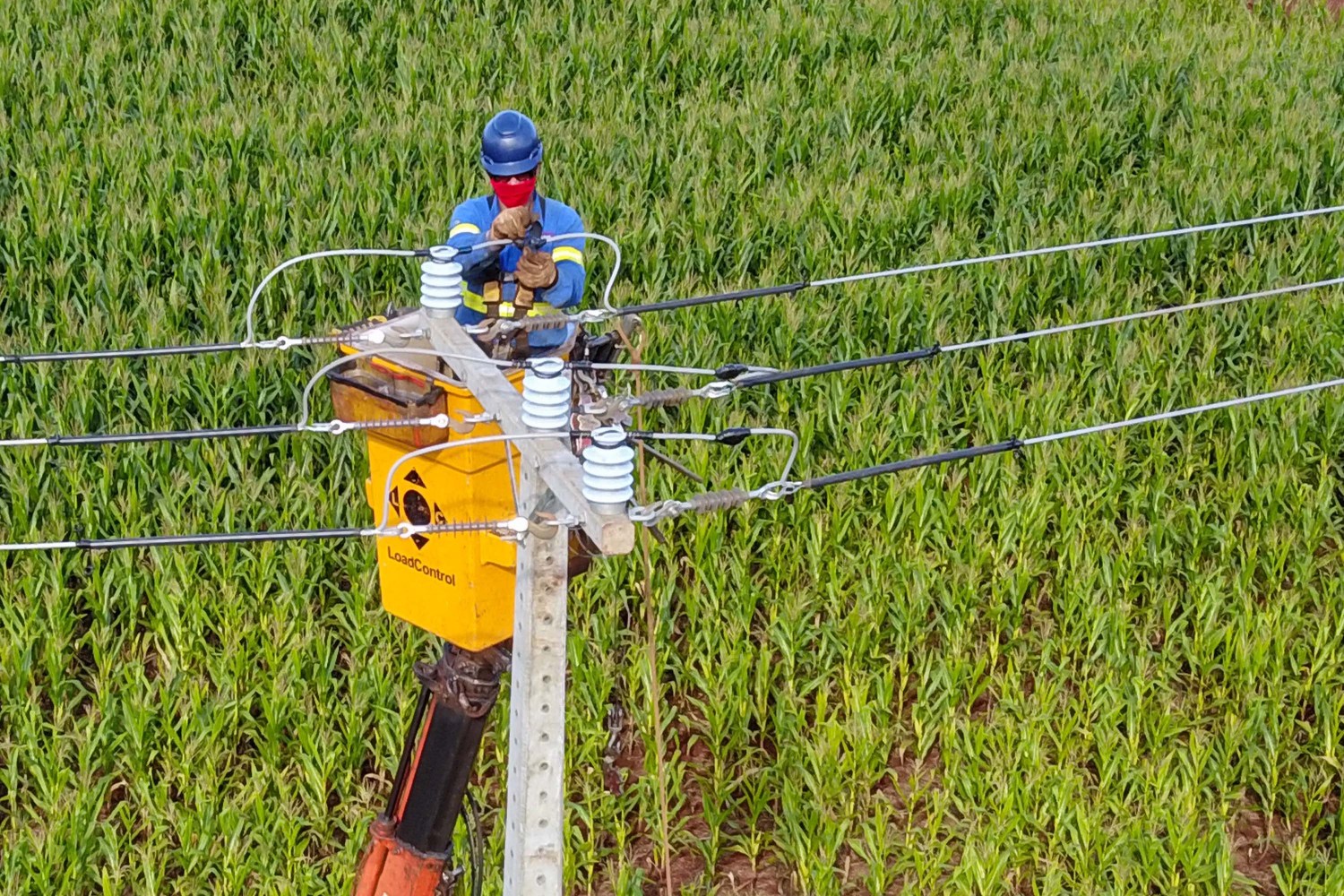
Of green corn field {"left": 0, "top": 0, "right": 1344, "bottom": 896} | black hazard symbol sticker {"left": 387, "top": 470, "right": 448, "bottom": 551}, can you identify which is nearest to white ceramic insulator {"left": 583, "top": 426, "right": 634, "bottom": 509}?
black hazard symbol sticker {"left": 387, "top": 470, "right": 448, "bottom": 551}

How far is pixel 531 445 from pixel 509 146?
1432 millimetres

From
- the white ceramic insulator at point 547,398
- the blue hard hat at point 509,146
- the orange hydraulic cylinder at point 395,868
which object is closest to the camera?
the white ceramic insulator at point 547,398

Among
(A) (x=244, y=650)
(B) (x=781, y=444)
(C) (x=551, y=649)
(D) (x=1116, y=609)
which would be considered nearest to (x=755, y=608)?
(B) (x=781, y=444)

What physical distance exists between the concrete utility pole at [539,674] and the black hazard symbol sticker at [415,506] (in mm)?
469

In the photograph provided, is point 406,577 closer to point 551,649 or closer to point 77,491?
point 551,649

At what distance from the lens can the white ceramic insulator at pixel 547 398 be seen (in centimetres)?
257

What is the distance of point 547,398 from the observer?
2.56 metres

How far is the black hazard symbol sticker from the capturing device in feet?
10.3

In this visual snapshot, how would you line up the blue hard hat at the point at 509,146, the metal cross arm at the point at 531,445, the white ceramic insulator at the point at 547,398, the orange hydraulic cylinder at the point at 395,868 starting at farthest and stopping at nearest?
the blue hard hat at the point at 509,146
the orange hydraulic cylinder at the point at 395,868
the white ceramic insulator at the point at 547,398
the metal cross arm at the point at 531,445

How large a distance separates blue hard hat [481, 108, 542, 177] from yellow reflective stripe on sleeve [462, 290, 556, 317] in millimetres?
284

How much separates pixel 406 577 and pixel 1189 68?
9071 mm

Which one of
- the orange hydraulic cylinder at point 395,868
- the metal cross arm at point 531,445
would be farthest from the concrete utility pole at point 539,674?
the orange hydraulic cylinder at point 395,868

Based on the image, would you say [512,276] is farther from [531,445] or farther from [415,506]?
[531,445]

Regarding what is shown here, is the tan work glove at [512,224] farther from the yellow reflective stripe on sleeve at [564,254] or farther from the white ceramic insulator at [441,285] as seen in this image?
the white ceramic insulator at [441,285]
